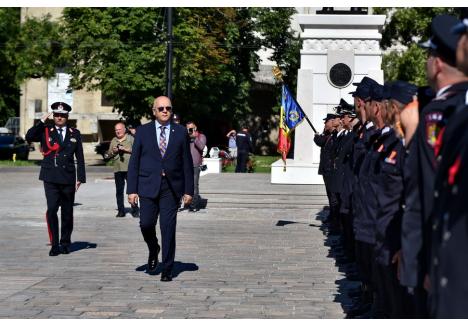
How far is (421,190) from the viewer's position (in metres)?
4.30

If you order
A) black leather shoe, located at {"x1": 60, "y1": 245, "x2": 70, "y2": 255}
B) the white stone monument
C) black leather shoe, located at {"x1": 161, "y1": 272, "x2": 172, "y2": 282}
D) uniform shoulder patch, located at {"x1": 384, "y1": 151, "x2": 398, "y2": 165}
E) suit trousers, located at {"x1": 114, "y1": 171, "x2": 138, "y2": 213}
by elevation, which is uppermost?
the white stone monument

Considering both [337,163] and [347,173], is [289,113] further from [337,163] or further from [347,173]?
[347,173]

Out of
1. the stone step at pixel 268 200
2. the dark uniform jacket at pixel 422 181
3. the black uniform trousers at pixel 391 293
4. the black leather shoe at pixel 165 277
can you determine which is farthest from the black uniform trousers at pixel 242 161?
the dark uniform jacket at pixel 422 181

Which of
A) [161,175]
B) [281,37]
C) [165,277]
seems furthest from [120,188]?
[281,37]

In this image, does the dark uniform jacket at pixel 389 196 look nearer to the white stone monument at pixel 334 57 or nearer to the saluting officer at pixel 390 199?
the saluting officer at pixel 390 199

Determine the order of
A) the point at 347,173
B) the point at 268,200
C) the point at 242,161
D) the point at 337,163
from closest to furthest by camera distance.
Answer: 1. the point at 347,173
2. the point at 337,163
3. the point at 268,200
4. the point at 242,161

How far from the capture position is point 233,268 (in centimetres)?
1127

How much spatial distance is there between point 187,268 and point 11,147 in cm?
4198

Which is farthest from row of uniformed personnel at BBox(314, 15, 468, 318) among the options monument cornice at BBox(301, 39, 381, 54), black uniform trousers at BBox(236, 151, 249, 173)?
black uniform trousers at BBox(236, 151, 249, 173)

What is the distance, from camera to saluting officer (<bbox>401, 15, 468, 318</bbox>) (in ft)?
13.8

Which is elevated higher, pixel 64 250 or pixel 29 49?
A: pixel 29 49

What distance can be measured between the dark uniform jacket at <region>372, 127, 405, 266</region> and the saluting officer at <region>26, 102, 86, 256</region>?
678cm

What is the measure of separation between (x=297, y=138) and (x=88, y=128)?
127ft

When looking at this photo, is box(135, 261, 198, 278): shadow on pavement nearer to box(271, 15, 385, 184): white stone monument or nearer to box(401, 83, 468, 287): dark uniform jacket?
box(401, 83, 468, 287): dark uniform jacket
